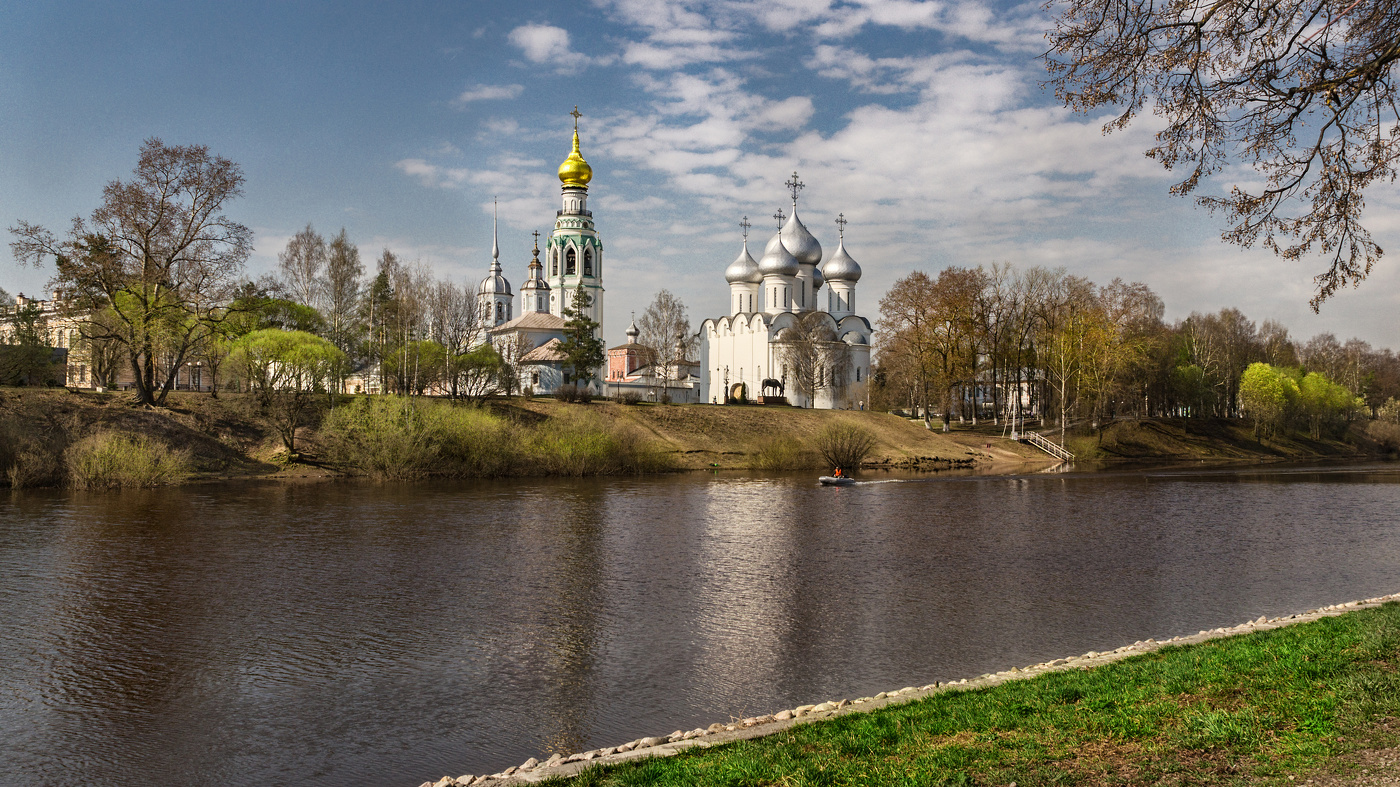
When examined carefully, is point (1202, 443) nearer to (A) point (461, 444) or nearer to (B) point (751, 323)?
(B) point (751, 323)

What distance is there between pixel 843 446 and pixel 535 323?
31229 millimetres

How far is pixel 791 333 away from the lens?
2466 inches

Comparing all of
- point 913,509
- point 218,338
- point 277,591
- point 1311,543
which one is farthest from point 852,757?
point 218,338

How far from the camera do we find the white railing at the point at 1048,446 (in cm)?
4900

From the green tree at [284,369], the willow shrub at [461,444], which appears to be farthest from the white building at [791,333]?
the green tree at [284,369]

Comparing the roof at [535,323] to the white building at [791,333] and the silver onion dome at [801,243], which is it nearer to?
the white building at [791,333]

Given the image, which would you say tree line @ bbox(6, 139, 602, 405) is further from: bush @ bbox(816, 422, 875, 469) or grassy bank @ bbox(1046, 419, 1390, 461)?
grassy bank @ bbox(1046, 419, 1390, 461)

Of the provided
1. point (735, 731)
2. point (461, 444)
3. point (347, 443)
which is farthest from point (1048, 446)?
point (735, 731)

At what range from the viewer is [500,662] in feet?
36.4

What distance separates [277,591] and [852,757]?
11635mm

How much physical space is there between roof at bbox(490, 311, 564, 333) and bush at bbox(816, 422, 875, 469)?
28125 mm

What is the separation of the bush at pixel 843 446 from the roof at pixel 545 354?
71.7ft

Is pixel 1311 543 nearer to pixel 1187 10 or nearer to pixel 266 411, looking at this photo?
pixel 1187 10

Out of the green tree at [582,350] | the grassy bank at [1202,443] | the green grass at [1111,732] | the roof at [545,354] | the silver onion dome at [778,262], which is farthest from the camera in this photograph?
the silver onion dome at [778,262]
